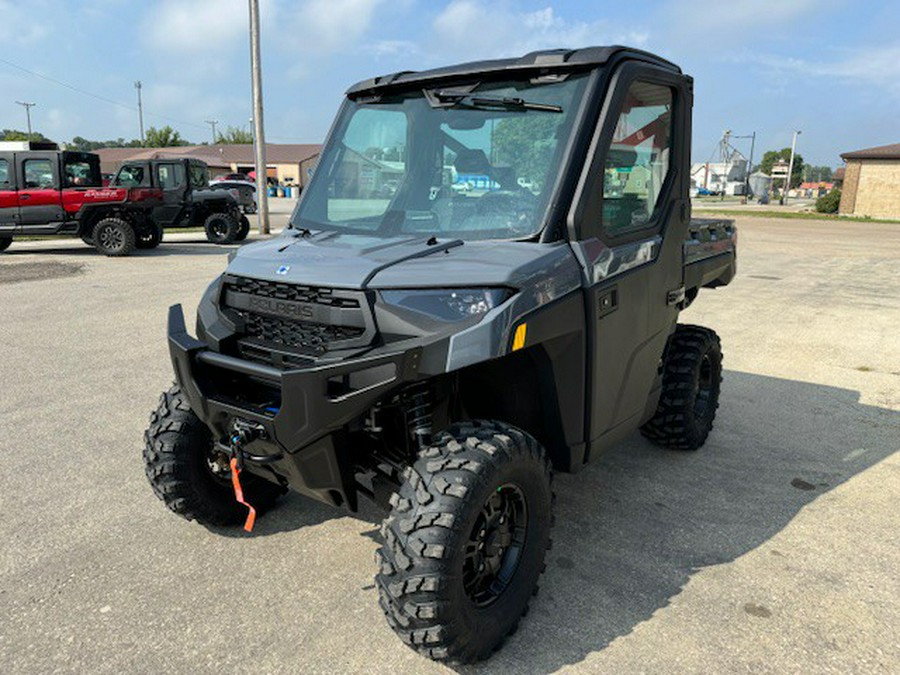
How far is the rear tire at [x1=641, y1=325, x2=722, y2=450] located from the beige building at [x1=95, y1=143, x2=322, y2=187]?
72.4m

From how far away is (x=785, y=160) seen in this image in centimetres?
9919

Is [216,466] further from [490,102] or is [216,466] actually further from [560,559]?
[490,102]

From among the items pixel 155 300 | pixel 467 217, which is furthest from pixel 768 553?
pixel 155 300

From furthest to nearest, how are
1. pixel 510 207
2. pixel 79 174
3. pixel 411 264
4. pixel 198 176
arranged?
1. pixel 198 176
2. pixel 79 174
3. pixel 510 207
4. pixel 411 264

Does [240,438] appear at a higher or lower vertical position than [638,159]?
lower

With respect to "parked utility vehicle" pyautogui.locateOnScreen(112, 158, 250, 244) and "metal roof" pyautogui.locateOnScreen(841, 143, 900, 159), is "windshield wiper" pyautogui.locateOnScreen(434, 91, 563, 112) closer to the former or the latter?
"parked utility vehicle" pyautogui.locateOnScreen(112, 158, 250, 244)

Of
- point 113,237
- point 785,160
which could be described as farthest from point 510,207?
point 785,160

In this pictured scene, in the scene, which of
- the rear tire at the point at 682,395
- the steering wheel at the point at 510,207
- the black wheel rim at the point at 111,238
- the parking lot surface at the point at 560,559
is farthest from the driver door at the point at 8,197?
the steering wheel at the point at 510,207

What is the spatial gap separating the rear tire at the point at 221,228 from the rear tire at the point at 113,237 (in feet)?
10.5

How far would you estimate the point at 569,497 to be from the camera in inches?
157

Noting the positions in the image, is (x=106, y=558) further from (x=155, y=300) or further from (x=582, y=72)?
(x=155, y=300)

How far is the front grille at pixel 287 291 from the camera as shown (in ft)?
8.68

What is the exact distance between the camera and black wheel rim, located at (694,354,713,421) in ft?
15.9

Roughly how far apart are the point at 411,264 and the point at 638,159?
1378mm
